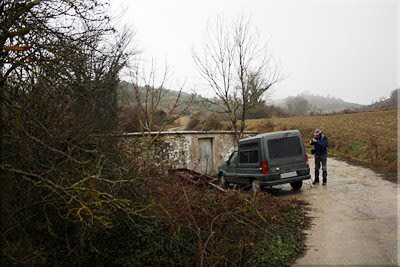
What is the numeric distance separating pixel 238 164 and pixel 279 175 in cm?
208

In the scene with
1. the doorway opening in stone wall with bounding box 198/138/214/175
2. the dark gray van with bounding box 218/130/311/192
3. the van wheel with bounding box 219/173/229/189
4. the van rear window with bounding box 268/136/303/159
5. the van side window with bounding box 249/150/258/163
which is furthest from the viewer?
the doorway opening in stone wall with bounding box 198/138/214/175

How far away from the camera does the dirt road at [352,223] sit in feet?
18.6

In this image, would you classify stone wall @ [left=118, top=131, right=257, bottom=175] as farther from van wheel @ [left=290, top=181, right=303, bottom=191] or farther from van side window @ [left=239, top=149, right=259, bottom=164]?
van wheel @ [left=290, top=181, right=303, bottom=191]

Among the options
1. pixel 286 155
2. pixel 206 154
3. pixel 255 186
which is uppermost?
pixel 286 155

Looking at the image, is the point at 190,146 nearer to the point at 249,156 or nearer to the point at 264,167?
the point at 249,156

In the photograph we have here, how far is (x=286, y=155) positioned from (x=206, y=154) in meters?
9.09

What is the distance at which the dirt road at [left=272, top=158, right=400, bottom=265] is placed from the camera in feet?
18.6

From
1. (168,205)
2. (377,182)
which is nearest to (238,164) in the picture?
(377,182)

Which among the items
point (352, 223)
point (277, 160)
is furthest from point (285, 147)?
point (352, 223)

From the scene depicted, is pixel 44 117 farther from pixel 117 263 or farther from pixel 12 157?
pixel 117 263

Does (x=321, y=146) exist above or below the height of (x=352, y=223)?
above

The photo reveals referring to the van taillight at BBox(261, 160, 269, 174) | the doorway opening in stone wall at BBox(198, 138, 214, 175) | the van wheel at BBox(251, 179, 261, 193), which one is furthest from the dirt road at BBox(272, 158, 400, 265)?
the doorway opening in stone wall at BBox(198, 138, 214, 175)

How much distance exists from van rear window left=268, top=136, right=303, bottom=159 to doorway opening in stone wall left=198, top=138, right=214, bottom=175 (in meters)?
8.84

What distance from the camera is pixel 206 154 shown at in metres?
19.4
